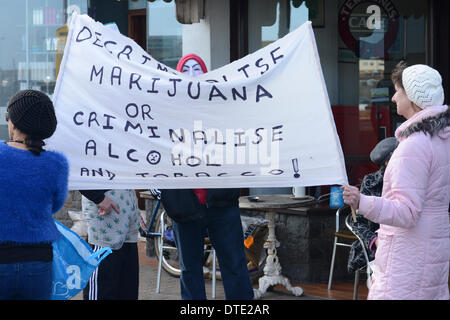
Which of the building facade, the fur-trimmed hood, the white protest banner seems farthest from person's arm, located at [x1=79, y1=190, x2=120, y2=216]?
the building facade

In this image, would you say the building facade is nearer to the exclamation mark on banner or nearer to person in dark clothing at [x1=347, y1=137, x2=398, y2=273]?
person in dark clothing at [x1=347, y1=137, x2=398, y2=273]

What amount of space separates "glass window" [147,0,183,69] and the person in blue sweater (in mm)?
5758

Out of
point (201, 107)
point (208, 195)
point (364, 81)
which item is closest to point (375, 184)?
point (208, 195)

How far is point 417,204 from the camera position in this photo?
150 inches

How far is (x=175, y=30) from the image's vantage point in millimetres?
9812

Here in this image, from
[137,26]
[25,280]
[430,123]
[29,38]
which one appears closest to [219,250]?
[25,280]

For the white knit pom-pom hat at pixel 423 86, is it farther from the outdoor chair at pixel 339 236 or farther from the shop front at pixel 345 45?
the shop front at pixel 345 45

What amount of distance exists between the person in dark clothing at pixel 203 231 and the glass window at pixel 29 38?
6.20 m

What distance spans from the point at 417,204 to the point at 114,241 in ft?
7.89

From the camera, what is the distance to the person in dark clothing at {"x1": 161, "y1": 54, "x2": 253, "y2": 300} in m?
5.36

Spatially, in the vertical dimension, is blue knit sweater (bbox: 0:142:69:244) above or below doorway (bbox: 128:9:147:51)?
below

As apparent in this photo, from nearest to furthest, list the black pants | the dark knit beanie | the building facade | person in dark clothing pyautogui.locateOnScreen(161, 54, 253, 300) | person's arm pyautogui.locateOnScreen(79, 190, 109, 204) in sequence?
the dark knit beanie < person's arm pyautogui.locateOnScreen(79, 190, 109, 204) < person in dark clothing pyautogui.locateOnScreen(161, 54, 253, 300) < the black pants < the building facade

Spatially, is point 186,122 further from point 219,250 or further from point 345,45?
point 345,45
